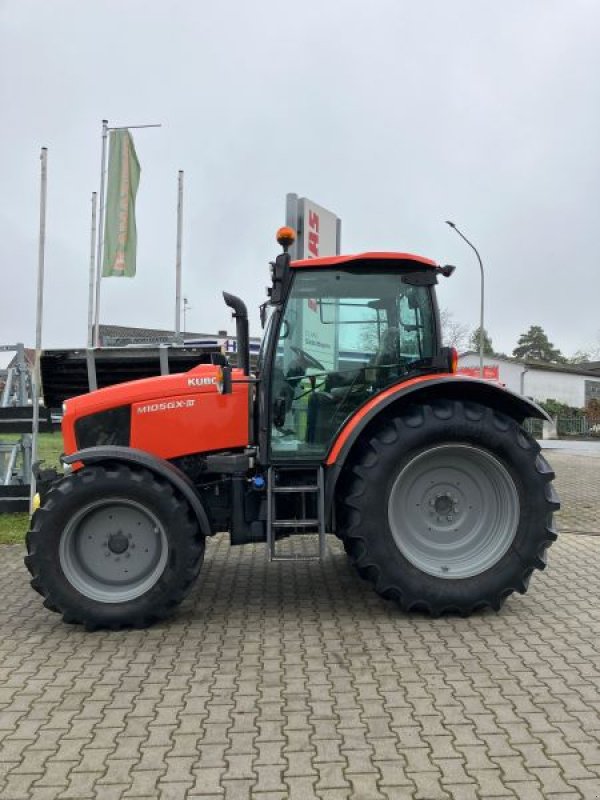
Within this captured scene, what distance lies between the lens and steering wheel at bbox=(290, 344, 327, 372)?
4973mm

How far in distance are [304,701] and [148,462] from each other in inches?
73.0

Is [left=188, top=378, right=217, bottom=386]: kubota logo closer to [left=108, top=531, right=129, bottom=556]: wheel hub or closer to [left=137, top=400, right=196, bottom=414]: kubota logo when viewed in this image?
[left=137, top=400, right=196, bottom=414]: kubota logo

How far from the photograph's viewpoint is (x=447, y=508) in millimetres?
5090

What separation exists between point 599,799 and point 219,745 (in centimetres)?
153

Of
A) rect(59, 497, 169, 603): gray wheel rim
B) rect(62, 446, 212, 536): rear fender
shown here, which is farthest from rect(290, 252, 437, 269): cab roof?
rect(59, 497, 169, 603): gray wheel rim

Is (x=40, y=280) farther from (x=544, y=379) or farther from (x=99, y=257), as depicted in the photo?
(x=544, y=379)

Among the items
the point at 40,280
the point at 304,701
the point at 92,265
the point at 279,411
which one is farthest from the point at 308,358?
A: the point at 92,265

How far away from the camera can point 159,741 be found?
10.5 ft

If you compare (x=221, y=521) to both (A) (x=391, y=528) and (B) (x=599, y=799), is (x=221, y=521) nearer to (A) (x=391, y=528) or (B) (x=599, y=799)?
(A) (x=391, y=528)

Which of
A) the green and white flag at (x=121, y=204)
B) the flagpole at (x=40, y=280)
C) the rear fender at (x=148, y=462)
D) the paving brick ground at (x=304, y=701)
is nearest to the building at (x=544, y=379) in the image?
the green and white flag at (x=121, y=204)

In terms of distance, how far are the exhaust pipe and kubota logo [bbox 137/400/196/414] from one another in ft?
1.62

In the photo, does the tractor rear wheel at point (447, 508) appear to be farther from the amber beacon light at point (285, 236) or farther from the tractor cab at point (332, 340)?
the amber beacon light at point (285, 236)

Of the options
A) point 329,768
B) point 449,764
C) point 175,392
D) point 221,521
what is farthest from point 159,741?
point 175,392

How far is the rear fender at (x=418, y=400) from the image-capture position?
4762 mm
